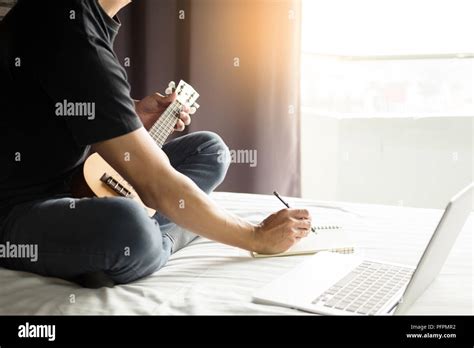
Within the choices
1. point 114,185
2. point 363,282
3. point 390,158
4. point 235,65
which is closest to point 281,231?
point 363,282

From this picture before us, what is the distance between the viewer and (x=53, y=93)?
115 cm

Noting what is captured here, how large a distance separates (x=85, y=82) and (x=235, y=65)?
4.52ft

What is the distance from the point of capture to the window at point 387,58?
256 centimetres

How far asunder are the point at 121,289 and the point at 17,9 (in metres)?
0.55

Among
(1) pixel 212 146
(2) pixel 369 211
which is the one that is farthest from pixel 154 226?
(2) pixel 369 211

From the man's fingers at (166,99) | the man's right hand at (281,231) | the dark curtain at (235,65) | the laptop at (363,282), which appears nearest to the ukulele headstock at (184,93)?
the man's fingers at (166,99)

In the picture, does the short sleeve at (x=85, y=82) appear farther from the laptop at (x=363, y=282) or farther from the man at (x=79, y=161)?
the laptop at (x=363, y=282)

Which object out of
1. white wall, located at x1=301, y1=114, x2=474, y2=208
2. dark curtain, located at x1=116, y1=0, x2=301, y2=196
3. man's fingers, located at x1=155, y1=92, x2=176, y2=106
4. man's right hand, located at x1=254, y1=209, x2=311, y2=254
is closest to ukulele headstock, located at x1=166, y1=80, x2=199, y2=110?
man's fingers, located at x1=155, y1=92, x2=176, y2=106

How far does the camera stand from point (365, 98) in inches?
109

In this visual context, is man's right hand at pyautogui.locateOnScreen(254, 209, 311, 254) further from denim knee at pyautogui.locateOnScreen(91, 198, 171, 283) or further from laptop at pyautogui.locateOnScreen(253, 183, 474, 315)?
denim knee at pyautogui.locateOnScreen(91, 198, 171, 283)

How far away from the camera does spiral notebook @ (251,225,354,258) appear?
1.34m

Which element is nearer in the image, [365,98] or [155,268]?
[155,268]
